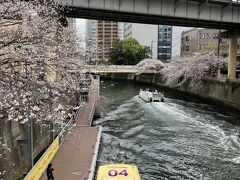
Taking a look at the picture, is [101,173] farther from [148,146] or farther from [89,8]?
[89,8]

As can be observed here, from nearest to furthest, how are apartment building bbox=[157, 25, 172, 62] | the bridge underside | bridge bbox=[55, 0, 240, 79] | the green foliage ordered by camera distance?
bridge bbox=[55, 0, 240, 79] < the bridge underside < the green foliage < apartment building bbox=[157, 25, 172, 62]

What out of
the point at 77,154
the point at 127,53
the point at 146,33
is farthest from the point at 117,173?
the point at 146,33

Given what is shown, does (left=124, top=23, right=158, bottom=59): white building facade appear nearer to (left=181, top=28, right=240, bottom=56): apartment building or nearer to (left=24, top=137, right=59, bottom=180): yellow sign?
(left=181, top=28, right=240, bottom=56): apartment building

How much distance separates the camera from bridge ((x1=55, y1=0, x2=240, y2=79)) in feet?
102

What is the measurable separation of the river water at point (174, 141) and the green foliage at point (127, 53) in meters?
66.1

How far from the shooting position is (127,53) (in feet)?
356

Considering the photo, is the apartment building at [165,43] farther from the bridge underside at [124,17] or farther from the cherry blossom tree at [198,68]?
the bridge underside at [124,17]

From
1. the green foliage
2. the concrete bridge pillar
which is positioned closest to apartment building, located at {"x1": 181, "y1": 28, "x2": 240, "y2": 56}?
the green foliage

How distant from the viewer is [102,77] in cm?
11888

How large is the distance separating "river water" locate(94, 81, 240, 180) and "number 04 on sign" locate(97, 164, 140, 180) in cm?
392

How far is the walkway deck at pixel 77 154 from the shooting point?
57.0ft

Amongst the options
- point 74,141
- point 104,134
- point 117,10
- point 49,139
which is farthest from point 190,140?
point 117,10

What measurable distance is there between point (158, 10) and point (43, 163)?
22.1 meters

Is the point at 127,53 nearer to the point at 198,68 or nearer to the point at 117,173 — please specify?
the point at 198,68
